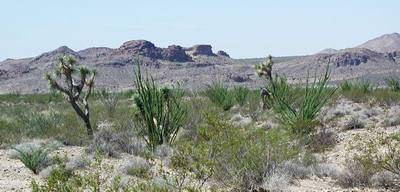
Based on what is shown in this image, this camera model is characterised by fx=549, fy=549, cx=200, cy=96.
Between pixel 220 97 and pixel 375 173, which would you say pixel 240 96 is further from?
pixel 375 173

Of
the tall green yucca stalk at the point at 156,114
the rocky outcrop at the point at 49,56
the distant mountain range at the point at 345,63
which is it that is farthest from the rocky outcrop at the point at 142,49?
the tall green yucca stalk at the point at 156,114

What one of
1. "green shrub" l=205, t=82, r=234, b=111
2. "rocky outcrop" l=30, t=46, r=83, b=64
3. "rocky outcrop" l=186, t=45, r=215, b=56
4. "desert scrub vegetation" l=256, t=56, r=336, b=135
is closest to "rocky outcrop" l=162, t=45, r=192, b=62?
"rocky outcrop" l=186, t=45, r=215, b=56

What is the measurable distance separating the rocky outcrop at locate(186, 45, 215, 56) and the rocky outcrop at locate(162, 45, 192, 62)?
8.86m

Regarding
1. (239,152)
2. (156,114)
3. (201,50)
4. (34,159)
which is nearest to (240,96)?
(156,114)

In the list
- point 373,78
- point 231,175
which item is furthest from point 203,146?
point 373,78

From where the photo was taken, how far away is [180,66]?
112250 millimetres

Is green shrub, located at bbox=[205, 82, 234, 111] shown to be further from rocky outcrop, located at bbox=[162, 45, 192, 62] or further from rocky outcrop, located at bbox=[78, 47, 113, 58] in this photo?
rocky outcrop, located at bbox=[78, 47, 113, 58]

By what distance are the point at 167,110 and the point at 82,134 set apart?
4664 millimetres

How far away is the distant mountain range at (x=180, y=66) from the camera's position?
93.9 meters

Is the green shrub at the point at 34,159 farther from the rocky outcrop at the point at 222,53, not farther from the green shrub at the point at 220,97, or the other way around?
the rocky outcrop at the point at 222,53

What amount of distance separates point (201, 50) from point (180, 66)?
27653mm

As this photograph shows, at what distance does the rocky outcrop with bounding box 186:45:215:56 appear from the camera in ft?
452

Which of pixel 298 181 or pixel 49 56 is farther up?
pixel 49 56

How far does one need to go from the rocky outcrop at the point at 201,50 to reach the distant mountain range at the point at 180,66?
0.28m
